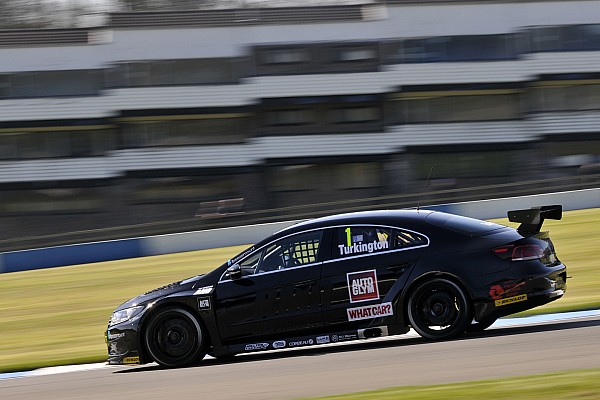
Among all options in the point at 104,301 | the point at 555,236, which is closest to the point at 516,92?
the point at 555,236

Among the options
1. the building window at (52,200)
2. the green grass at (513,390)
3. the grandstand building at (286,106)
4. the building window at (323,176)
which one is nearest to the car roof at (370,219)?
the green grass at (513,390)

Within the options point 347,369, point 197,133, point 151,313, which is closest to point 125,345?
point 151,313

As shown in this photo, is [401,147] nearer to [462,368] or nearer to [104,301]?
[104,301]

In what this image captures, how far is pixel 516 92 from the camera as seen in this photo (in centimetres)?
4006

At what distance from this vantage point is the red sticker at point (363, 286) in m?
8.91

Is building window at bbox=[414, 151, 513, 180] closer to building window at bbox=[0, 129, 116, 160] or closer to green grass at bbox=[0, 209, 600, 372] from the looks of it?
building window at bbox=[0, 129, 116, 160]

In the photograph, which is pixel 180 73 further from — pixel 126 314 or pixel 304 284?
pixel 304 284

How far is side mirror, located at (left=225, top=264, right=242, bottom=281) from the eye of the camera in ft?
30.5

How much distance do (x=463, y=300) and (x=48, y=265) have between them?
59.9 feet

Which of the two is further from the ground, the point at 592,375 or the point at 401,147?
the point at 401,147

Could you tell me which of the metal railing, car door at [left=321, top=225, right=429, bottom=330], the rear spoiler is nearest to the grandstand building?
the metal railing

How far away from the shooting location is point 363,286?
895 centimetres

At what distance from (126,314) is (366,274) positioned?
251 centimetres

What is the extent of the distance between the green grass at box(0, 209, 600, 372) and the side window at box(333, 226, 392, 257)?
10.8 feet
